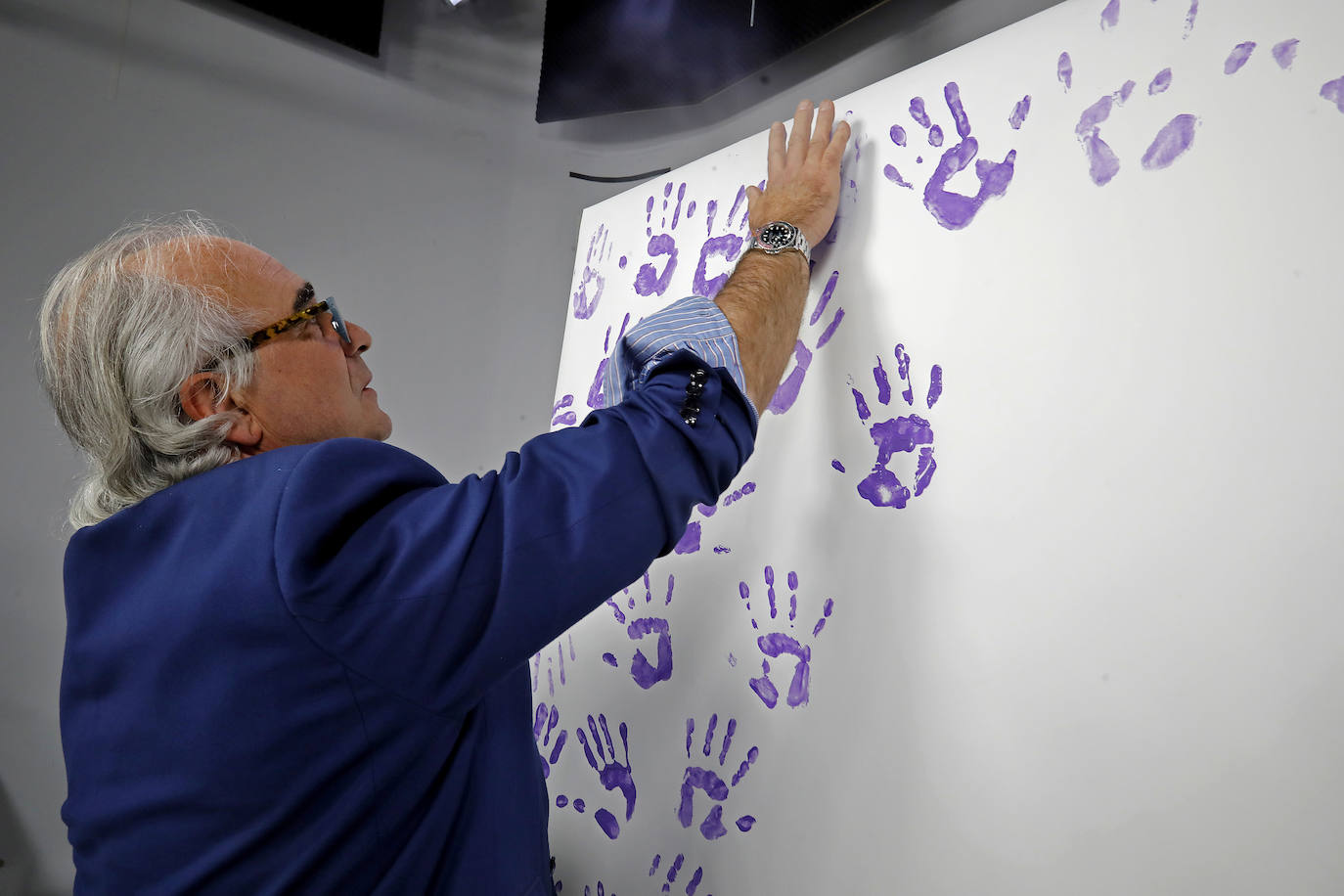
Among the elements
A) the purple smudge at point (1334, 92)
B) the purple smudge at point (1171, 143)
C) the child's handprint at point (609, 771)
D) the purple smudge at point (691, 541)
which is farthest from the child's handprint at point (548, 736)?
the purple smudge at point (1334, 92)

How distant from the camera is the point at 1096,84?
775 millimetres

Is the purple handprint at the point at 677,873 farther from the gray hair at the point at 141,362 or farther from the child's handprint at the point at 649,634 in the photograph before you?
the gray hair at the point at 141,362

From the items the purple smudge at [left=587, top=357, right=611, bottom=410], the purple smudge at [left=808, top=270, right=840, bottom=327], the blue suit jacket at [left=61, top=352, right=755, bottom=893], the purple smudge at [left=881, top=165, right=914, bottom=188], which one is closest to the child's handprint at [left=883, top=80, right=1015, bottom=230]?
the purple smudge at [left=881, top=165, right=914, bottom=188]

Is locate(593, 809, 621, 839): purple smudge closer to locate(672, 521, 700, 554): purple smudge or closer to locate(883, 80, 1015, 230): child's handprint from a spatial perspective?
locate(672, 521, 700, 554): purple smudge

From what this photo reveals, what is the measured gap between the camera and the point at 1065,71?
0.80 m

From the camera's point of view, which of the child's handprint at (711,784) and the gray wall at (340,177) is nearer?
the child's handprint at (711,784)

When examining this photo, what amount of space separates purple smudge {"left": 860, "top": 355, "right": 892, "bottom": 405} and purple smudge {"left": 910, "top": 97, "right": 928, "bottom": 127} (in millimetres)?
277

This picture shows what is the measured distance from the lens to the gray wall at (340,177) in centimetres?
192

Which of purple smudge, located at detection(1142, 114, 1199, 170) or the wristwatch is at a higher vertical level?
purple smudge, located at detection(1142, 114, 1199, 170)

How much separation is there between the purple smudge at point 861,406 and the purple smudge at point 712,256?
10.8 inches

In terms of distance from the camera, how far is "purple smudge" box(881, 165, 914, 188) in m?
0.94

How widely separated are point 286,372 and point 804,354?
0.59 meters

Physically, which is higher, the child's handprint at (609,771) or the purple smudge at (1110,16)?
the purple smudge at (1110,16)

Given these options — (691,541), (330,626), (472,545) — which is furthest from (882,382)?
(330,626)
